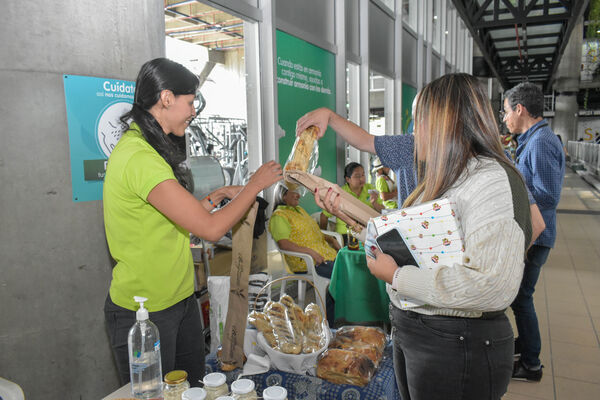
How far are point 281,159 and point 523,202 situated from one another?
322 centimetres

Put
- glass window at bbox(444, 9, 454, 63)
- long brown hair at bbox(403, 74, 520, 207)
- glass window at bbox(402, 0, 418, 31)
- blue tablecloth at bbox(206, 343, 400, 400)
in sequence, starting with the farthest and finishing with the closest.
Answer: glass window at bbox(444, 9, 454, 63)
glass window at bbox(402, 0, 418, 31)
blue tablecloth at bbox(206, 343, 400, 400)
long brown hair at bbox(403, 74, 520, 207)

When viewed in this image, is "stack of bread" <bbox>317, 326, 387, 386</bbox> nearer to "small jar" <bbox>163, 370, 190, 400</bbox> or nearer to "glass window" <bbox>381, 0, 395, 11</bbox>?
"small jar" <bbox>163, 370, 190, 400</bbox>

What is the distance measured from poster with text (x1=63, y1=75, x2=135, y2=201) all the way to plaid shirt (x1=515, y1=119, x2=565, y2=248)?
2344mm

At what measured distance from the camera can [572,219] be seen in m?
8.60

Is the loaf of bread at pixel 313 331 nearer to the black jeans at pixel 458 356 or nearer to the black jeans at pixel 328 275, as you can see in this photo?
the black jeans at pixel 458 356

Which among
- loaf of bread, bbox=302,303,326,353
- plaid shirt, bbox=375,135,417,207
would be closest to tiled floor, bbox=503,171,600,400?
loaf of bread, bbox=302,303,326,353

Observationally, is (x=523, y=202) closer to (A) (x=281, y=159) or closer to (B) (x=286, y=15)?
(A) (x=281, y=159)

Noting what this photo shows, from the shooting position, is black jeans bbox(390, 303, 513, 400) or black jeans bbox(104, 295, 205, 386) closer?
black jeans bbox(390, 303, 513, 400)

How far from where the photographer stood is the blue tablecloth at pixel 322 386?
194cm

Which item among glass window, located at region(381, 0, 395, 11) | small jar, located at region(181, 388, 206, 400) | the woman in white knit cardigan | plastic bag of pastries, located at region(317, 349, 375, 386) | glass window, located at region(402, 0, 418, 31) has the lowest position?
plastic bag of pastries, located at region(317, 349, 375, 386)

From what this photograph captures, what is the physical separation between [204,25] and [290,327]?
3.27 m

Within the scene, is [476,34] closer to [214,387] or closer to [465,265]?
[465,265]

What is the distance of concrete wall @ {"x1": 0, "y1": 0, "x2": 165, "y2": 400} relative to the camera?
181 cm

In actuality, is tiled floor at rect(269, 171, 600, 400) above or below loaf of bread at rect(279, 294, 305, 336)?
below
